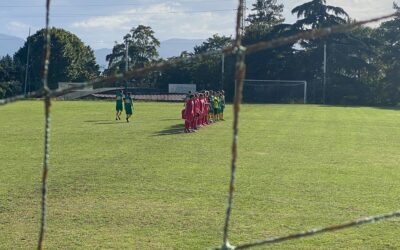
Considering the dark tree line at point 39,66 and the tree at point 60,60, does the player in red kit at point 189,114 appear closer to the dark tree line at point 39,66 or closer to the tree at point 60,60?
the tree at point 60,60

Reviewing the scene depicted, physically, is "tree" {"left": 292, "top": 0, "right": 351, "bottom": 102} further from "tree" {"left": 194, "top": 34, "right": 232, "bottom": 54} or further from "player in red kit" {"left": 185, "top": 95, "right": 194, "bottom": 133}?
"player in red kit" {"left": 185, "top": 95, "right": 194, "bottom": 133}

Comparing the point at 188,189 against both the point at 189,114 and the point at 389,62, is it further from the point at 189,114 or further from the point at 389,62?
the point at 389,62

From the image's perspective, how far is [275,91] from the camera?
149 feet

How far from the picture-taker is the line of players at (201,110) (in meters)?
17.7

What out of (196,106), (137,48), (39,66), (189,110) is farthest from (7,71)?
(189,110)

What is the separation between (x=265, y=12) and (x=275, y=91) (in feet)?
67.9

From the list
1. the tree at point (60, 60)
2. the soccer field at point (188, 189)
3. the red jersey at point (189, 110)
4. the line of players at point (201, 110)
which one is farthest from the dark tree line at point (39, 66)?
the soccer field at point (188, 189)

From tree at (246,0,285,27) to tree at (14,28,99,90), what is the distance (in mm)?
18431

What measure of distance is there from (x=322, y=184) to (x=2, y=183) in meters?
5.20

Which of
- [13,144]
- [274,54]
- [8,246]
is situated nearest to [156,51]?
[274,54]

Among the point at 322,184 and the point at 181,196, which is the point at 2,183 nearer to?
the point at 181,196

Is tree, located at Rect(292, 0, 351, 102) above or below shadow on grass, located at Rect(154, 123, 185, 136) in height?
above

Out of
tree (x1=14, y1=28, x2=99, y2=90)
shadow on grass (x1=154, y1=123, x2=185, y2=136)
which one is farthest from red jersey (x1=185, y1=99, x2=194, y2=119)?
tree (x1=14, y1=28, x2=99, y2=90)

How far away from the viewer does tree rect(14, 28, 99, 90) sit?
48.5 meters
